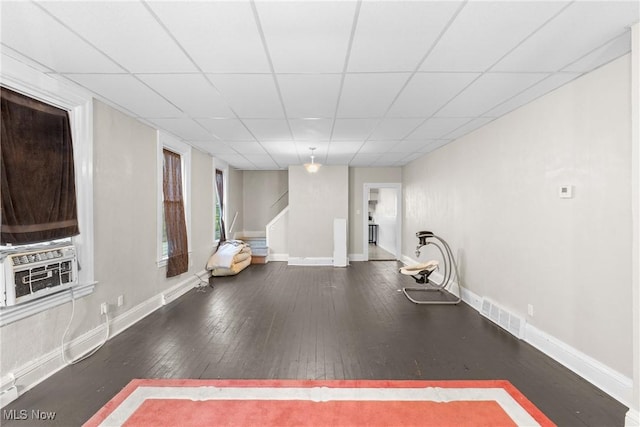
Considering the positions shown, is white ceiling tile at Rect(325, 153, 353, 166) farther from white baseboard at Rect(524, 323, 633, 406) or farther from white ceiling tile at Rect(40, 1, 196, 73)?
white baseboard at Rect(524, 323, 633, 406)

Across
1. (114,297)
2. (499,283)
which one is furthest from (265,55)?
(499,283)

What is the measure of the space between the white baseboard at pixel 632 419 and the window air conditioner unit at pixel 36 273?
4.40 m

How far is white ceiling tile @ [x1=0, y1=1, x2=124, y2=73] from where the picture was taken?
1.74 m

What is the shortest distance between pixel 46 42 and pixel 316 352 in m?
3.36

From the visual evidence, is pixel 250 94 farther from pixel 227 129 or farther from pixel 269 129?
pixel 227 129

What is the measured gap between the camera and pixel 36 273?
235cm

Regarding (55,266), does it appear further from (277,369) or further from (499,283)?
(499,283)

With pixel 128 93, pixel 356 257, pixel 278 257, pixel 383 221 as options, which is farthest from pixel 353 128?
pixel 383 221

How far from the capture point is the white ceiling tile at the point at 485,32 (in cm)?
171

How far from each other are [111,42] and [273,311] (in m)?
3.41

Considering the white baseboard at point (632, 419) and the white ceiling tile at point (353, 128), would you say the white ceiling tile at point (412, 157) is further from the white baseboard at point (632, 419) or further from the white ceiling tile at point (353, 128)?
the white baseboard at point (632, 419)

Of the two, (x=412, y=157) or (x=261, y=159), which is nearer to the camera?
(x=412, y=157)

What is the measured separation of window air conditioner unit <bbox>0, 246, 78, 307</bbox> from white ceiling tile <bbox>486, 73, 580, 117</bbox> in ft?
15.5

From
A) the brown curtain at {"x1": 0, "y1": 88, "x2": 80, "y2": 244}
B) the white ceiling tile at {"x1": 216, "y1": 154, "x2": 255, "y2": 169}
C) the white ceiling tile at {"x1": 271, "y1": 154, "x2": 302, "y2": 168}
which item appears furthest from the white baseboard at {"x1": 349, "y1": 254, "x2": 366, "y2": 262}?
the brown curtain at {"x1": 0, "y1": 88, "x2": 80, "y2": 244}
